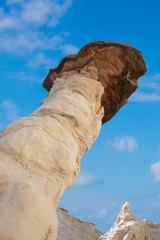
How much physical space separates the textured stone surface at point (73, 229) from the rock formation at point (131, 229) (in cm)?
79

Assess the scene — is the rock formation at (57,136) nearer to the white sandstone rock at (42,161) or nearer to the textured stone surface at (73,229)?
the white sandstone rock at (42,161)

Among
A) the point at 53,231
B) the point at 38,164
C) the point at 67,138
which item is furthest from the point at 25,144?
the point at 53,231

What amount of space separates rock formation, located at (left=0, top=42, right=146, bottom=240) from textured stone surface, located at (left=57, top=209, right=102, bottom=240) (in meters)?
3.99

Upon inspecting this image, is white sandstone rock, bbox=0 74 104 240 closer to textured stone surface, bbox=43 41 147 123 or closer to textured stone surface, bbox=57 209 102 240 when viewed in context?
textured stone surface, bbox=43 41 147 123

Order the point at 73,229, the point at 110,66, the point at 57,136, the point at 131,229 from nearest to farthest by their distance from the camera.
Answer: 1. the point at 57,136
2. the point at 110,66
3. the point at 131,229
4. the point at 73,229

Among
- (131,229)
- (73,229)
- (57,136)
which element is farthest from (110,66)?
(73,229)

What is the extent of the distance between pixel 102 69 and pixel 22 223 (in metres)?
5.53

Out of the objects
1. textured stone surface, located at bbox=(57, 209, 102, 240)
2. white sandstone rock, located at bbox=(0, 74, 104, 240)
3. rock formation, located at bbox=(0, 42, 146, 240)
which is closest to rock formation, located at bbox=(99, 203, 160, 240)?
textured stone surface, located at bbox=(57, 209, 102, 240)

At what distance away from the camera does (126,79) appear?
25.4ft

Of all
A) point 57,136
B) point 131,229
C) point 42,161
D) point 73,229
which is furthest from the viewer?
point 73,229

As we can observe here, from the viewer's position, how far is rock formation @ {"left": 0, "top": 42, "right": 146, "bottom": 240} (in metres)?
3.14

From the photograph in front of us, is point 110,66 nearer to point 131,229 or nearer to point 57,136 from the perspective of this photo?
point 57,136

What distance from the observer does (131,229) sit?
791 centimetres

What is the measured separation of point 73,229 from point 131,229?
2.06m
